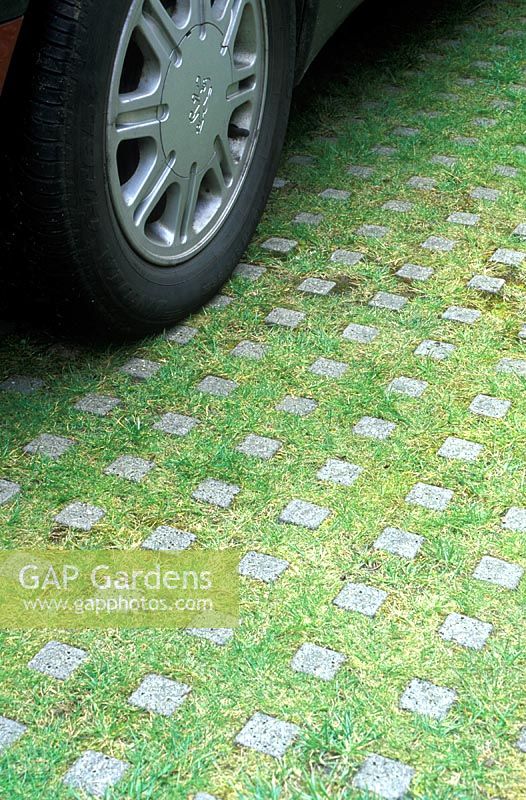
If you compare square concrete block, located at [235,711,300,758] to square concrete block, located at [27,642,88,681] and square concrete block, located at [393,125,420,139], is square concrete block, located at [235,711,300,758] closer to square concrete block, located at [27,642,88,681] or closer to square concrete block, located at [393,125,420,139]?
square concrete block, located at [27,642,88,681]

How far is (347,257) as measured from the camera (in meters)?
3.42

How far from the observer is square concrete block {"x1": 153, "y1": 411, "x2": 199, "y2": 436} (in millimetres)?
2740

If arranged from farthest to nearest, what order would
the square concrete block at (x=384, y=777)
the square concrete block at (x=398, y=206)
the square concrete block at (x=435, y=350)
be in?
1. the square concrete block at (x=398, y=206)
2. the square concrete block at (x=435, y=350)
3. the square concrete block at (x=384, y=777)

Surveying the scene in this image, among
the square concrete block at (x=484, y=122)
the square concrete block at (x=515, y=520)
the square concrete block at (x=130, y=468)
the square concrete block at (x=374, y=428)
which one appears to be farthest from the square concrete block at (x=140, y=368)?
the square concrete block at (x=484, y=122)

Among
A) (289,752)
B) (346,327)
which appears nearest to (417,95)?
(346,327)

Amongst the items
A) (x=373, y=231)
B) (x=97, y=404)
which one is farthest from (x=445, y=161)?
(x=97, y=404)

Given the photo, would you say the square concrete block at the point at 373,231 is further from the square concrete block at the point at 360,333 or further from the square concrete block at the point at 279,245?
the square concrete block at the point at 360,333

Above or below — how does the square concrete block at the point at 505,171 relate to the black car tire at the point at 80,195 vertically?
below

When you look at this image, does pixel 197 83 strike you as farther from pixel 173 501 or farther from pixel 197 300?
pixel 173 501

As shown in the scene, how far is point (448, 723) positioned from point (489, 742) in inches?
3.0

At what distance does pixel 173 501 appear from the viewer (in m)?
2.53

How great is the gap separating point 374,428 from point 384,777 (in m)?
0.98

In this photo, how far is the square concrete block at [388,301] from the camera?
3189mm

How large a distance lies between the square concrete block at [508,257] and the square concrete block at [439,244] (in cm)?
13
